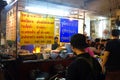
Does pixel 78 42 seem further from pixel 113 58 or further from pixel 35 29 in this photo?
pixel 35 29

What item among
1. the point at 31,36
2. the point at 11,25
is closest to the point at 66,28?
the point at 31,36

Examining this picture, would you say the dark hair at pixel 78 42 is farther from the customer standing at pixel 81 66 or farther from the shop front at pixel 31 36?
the shop front at pixel 31 36

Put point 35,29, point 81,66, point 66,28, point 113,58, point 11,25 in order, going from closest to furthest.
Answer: point 81,66 < point 113,58 < point 11,25 < point 35,29 < point 66,28

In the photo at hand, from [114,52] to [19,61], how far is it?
7.95ft

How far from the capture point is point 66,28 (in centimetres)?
712

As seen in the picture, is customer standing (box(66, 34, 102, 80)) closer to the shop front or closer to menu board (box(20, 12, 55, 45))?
the shop front

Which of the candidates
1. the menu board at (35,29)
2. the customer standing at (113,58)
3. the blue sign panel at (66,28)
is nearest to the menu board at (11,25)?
the menu board at (35,29)

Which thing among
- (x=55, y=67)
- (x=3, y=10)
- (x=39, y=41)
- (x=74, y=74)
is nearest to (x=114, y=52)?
(x=55, y=67)

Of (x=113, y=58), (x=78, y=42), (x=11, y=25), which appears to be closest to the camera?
(x=78, y=42)

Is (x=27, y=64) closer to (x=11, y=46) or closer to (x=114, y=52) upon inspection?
(x=11, y=46)

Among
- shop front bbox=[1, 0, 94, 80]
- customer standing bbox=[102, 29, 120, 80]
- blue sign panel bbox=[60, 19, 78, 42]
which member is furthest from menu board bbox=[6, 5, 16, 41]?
A: customer standing bbox=[102, 29, 120, 80]

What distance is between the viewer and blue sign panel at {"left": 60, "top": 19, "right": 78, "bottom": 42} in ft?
23.0

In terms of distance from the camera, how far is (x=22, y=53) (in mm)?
5551

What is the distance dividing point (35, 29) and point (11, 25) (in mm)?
742
